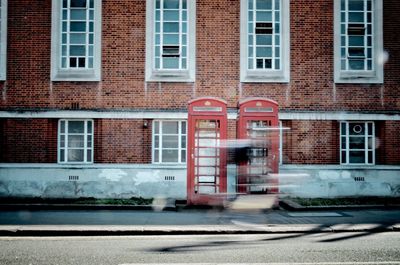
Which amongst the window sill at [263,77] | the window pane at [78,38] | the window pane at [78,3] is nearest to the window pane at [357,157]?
the window sill at [263,77]

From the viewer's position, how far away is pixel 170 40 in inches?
625

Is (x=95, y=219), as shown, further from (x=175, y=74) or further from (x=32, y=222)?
(x=175, y=74)

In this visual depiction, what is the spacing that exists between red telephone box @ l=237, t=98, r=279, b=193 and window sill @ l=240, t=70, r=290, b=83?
6.18 feet

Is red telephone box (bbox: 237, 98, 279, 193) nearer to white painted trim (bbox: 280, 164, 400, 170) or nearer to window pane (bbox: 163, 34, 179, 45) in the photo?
white painted trim (bbox: 280, 164, 400, 170)

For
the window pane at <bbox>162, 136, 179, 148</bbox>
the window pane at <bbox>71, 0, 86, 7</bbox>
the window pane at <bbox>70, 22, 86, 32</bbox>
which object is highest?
the window pane at <bbox>71, 0, 86, 7</bbox>

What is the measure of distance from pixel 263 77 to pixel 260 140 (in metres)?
2.95

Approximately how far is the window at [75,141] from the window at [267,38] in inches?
261

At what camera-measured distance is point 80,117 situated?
50.5 ft

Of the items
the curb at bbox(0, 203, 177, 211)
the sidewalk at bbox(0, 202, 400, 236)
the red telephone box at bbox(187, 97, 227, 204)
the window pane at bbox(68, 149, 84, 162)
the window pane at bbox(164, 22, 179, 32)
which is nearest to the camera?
the sidewalk at bbox(0, 202, 400, 236)

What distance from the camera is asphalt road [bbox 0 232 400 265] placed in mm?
7148

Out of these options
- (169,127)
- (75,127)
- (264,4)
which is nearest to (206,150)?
(169,127)

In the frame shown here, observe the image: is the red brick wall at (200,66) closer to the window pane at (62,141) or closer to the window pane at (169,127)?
the window pane at (169,127)

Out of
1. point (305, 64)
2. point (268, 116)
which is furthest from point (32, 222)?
point (305, 64)

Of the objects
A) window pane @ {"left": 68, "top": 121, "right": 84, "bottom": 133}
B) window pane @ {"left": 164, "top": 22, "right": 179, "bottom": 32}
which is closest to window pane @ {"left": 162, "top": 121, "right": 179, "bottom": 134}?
window pane @ {"left": 68, "top": 121, "right": 84, "bottom": 133}
